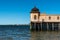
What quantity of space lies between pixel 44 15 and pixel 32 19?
350 centimetres

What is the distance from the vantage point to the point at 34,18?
6425cm

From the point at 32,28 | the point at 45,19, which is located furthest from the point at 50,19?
the point at 32,28

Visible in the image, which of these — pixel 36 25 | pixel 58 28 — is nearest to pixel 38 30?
pixel 36 25

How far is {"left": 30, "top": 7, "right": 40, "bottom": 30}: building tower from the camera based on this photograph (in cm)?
6288

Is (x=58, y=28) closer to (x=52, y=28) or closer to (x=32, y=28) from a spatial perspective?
(x=52, y=28)

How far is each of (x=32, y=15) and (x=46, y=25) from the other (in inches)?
188

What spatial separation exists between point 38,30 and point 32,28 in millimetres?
1671

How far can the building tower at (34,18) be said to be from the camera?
62875mm

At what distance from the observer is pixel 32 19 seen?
6400cm

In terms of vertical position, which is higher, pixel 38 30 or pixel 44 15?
pixel 44 15

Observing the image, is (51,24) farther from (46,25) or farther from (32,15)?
(32,15)

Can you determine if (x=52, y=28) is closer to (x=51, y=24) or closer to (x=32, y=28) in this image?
(x=51, y=24)

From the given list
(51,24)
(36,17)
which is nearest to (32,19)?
(36,17)

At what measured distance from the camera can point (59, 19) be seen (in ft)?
210
